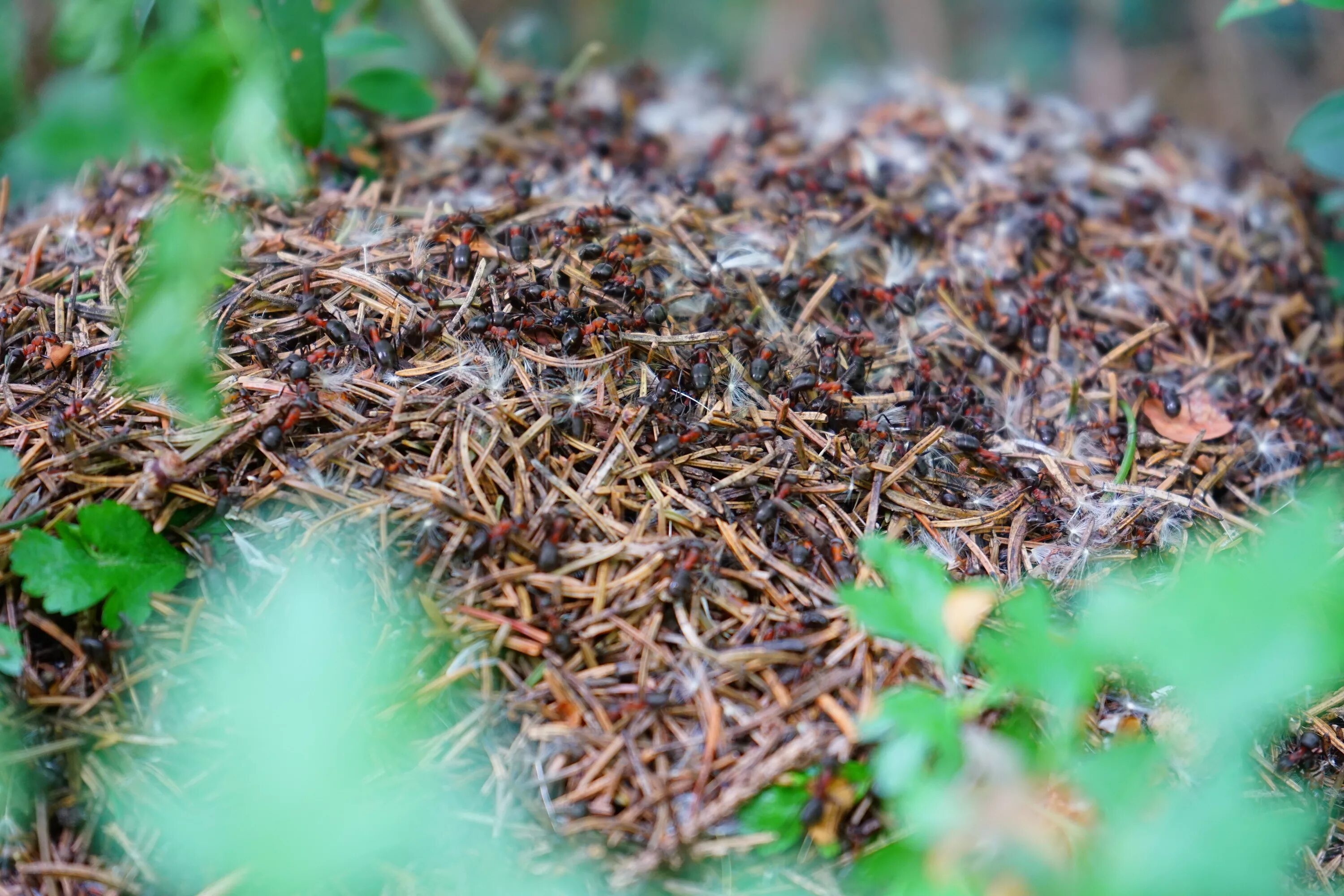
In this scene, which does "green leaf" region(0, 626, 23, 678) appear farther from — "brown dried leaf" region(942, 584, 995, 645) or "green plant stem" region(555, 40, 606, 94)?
"green plant stem" region(555, 40, 606, 94)

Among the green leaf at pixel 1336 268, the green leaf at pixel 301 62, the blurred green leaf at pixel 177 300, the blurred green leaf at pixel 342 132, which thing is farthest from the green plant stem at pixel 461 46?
the green leaf at pixel 1336 268

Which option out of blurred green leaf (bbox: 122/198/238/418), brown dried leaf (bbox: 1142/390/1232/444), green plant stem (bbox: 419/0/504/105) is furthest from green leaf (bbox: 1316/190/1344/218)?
blurred green leaf (bbox: 122/198/238/418)

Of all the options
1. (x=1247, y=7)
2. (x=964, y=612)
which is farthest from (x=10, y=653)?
(x=1247, y=7)

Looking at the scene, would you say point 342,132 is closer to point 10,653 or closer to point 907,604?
point 10,653

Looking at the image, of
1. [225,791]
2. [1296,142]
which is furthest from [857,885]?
[1296,142]

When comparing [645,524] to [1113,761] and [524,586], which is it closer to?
[524,586]

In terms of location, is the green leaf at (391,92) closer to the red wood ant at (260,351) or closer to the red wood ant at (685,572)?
the red wood ant at (260,351)
